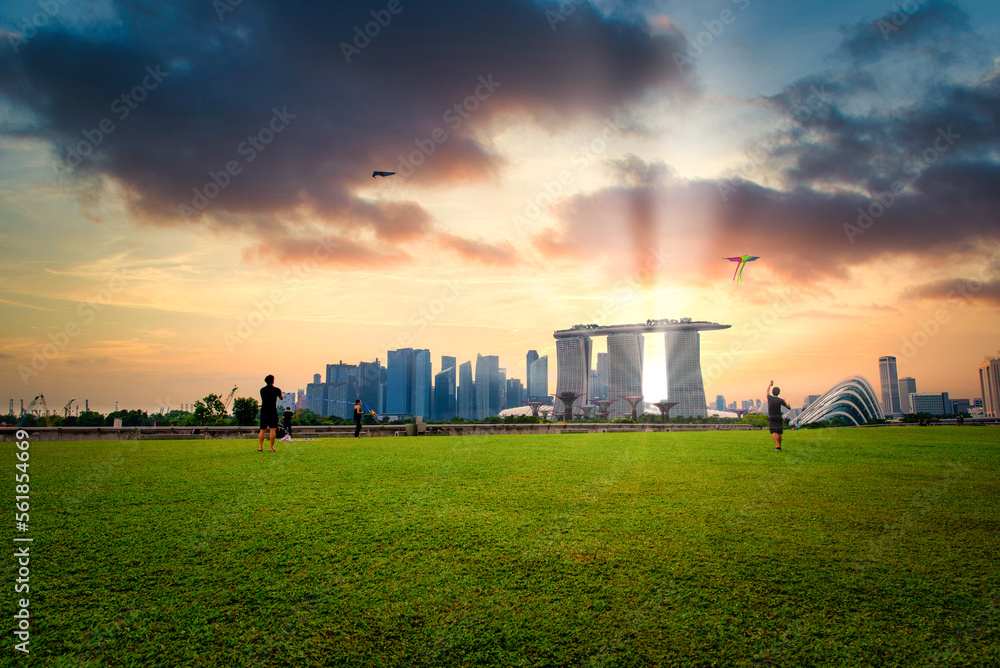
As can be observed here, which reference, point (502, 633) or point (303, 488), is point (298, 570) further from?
point (303, 488)

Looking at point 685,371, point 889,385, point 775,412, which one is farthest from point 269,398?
point 889,385

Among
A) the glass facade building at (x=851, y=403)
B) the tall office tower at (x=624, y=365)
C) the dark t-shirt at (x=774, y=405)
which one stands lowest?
the glass facade building at (x=851, y=403)

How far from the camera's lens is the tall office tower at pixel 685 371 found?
138 meters

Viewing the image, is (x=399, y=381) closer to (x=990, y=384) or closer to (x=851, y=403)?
(x=851, y=403)

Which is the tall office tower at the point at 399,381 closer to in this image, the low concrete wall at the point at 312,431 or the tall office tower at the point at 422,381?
the tall office tower at the point at 422,381

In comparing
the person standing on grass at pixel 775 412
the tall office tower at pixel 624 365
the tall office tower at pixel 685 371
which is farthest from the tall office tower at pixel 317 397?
the person standing on grass at pixel 775 412

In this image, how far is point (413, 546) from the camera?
4.51 metres

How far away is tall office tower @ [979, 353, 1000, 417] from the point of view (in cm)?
13100

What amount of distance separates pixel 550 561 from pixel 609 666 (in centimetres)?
133

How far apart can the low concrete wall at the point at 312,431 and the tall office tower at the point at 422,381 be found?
156 meters

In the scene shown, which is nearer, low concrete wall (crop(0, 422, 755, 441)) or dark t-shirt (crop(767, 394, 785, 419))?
dark t-shirt (crop(767, 394, 785, 419))

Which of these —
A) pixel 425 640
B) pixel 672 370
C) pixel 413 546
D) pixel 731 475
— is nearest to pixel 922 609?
pixel 425 640

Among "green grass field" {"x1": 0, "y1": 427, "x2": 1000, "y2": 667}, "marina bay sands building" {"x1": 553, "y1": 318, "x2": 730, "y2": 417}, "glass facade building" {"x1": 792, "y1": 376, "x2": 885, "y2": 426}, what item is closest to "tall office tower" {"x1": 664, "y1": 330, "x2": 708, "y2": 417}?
"marina bay sands building" {"x1": 553, "y1": 318, "x2": 730, "y2": 417}

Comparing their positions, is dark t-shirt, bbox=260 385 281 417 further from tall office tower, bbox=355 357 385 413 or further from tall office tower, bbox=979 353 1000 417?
tall office tower, bbox=979 353 1000 417
